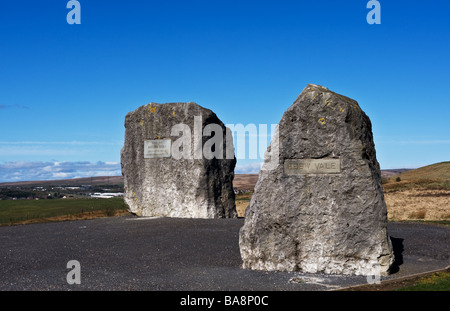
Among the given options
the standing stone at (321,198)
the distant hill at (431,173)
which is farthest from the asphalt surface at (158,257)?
the distant hill at (431,173)

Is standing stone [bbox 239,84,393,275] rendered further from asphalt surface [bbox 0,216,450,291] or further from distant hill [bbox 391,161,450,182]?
distant hill [bbox 391,161,450,182]

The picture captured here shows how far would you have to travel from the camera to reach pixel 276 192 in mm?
10039

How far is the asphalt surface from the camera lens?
8.95 metres

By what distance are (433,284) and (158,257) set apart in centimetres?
601

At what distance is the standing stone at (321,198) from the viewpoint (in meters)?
9.65

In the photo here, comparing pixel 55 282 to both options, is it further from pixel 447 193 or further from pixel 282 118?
pixel 447 193

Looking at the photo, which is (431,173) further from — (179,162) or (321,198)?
(321,198)

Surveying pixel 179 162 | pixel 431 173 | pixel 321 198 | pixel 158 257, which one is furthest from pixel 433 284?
pixel 431 173

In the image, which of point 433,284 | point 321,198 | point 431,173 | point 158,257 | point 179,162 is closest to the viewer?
point 433,284

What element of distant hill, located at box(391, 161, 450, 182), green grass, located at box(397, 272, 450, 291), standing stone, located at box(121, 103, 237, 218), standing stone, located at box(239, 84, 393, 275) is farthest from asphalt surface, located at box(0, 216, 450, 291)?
distant hill, located at box(391, 161, 450, 182)

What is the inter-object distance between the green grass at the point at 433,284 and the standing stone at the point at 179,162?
10714mm

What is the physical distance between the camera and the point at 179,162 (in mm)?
19297
